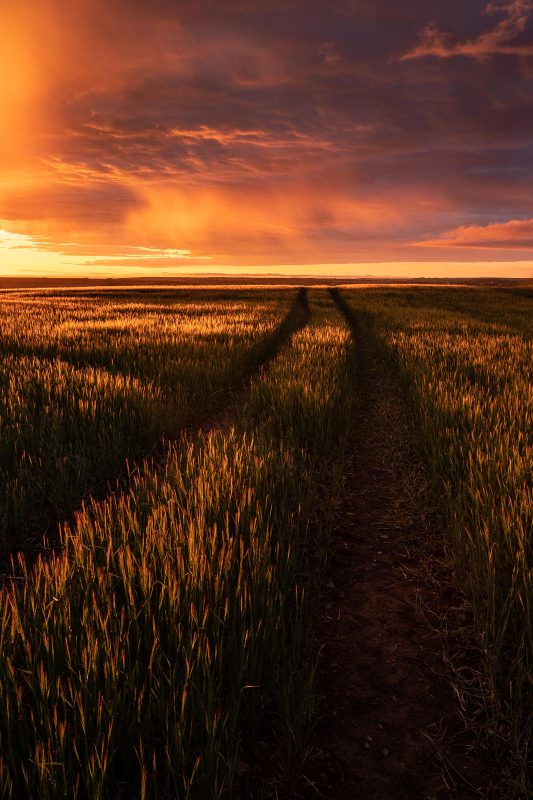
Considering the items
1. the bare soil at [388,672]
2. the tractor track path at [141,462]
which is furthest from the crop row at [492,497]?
the tractor track path at [141,462]

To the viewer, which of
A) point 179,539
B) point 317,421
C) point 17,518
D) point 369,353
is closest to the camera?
point 179,539

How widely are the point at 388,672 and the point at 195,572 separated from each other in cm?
110

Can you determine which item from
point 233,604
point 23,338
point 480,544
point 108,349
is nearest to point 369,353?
point 108,349

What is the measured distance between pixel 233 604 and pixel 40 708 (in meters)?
0.83

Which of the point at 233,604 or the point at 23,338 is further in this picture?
the point at 23,338

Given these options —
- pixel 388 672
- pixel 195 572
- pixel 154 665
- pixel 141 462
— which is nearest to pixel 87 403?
pixel 141 462

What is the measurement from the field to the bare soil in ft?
0.41

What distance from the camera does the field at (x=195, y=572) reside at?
4.80 ft

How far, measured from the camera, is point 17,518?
11.6 feet

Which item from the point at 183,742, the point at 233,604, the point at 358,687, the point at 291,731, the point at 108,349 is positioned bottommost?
the point at 358,687

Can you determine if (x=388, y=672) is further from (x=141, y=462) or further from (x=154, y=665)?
(x=141, y=462)

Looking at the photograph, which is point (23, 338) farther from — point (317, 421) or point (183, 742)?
point (183, 742)

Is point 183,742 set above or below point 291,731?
above

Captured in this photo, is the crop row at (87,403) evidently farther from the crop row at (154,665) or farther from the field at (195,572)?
the crop row at (154,665)
